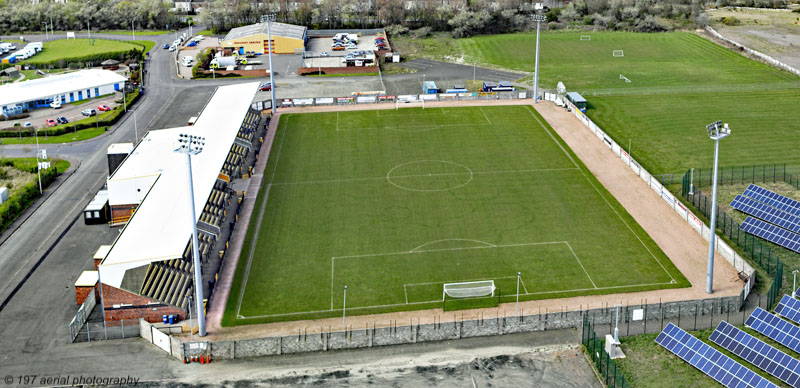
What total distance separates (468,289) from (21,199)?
145ft

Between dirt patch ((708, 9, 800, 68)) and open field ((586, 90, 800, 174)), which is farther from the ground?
dirt patch ((708, 9, 800, 68))

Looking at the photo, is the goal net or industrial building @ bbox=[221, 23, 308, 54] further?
industrial building @ bbox=[221, 23, 308, 54]

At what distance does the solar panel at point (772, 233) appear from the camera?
61281 mm

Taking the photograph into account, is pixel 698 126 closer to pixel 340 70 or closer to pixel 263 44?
pixel 340 70

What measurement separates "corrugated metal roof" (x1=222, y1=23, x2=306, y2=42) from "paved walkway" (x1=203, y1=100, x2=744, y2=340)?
61.8 metres

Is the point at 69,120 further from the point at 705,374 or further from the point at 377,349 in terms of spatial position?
the point at 705,374

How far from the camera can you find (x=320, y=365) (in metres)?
47.6

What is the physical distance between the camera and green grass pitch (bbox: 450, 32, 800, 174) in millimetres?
85125

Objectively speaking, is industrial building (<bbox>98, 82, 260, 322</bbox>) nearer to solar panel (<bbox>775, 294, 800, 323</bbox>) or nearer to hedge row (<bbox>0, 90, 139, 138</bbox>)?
hedge row (<bbox>0, 90, 139, 138</bbox>)

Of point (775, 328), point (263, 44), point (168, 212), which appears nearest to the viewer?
point (775, 328)

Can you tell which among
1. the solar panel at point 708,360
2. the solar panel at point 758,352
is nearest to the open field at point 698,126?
the solar panel at point 758,352

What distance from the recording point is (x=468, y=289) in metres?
54.9

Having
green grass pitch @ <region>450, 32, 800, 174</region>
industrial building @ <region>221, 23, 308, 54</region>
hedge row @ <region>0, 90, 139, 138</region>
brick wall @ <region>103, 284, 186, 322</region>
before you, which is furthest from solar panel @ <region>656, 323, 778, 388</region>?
industrial building @ <region>221, 23, 308, 54</region>

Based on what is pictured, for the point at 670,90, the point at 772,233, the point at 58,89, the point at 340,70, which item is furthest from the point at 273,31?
the point at 772,233
